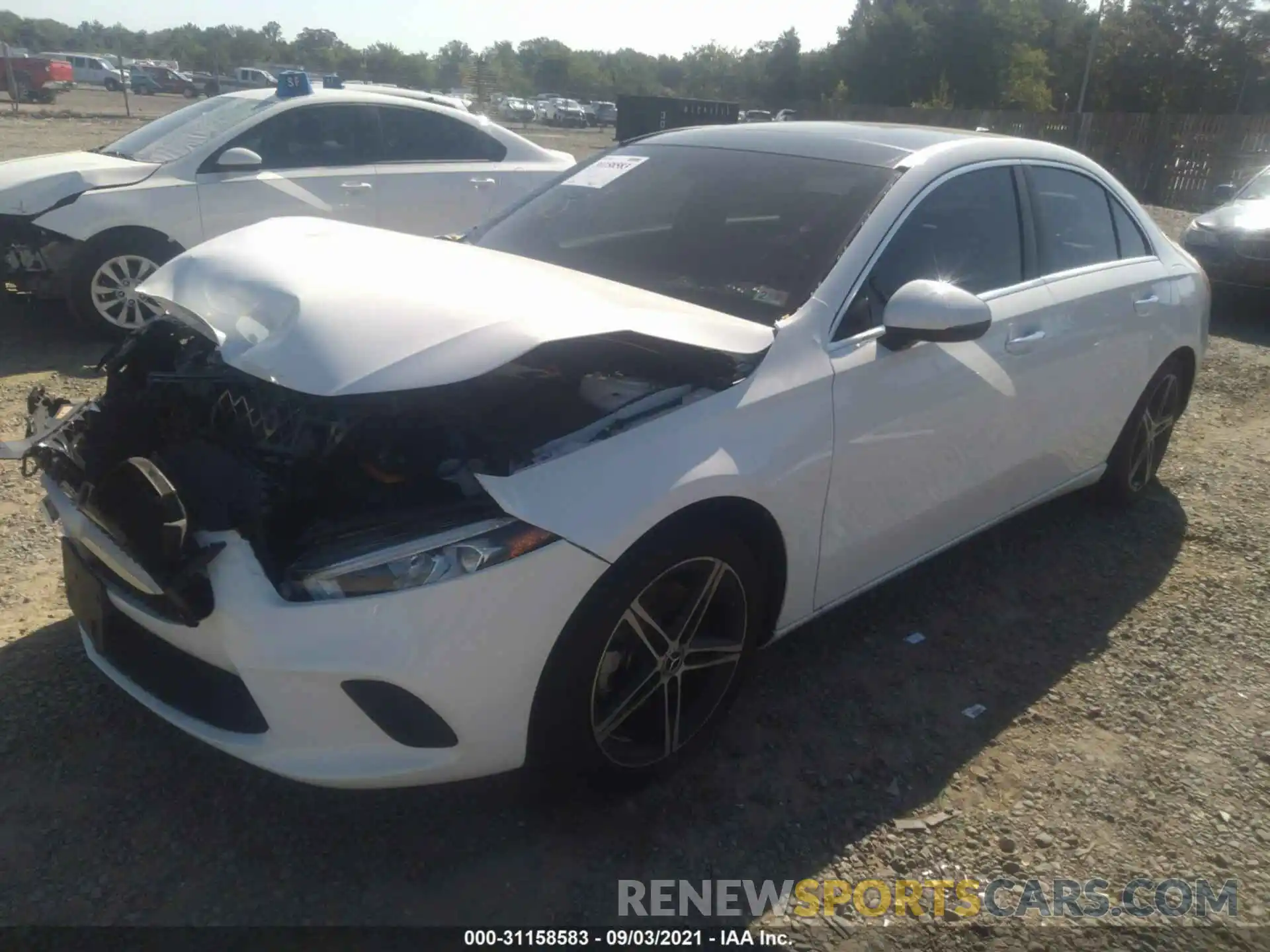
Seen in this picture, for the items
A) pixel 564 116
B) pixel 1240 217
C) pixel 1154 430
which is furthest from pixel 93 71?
pixel 1154 430

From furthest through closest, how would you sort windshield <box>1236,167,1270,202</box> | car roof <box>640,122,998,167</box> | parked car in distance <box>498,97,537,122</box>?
parked car in distance <box>498,97,537,122</box>, windshield <box>1236,167,1270,202</box>, car roof <box>640,122,998,167</box>

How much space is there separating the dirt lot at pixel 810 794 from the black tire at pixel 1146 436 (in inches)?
27.2

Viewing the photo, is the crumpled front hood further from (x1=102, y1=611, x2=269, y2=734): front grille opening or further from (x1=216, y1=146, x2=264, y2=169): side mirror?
(x1=102, y1=611, x2=269, y2=734): front grille opening

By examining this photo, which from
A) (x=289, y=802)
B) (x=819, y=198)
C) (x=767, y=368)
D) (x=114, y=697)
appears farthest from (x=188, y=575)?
(x=819, y=198)

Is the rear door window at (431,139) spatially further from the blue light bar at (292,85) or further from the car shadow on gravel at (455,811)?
the car shadow on gravel at (455,811)

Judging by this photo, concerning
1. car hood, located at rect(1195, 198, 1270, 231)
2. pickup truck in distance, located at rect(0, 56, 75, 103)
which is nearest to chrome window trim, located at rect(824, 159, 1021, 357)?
car hood, located at rect(1195, 198, 1270, 231)

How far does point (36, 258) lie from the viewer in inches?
248

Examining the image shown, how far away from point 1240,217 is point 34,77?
37.0m

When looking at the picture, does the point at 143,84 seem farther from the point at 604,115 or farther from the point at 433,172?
the point at 433,172

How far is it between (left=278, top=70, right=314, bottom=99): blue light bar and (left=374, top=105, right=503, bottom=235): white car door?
1.78 feet

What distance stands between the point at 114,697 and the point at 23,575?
990mm

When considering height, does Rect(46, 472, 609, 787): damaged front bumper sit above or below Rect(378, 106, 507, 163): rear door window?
below

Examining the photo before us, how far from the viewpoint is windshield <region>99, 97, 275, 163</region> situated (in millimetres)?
6727

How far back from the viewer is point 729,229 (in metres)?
3.26
